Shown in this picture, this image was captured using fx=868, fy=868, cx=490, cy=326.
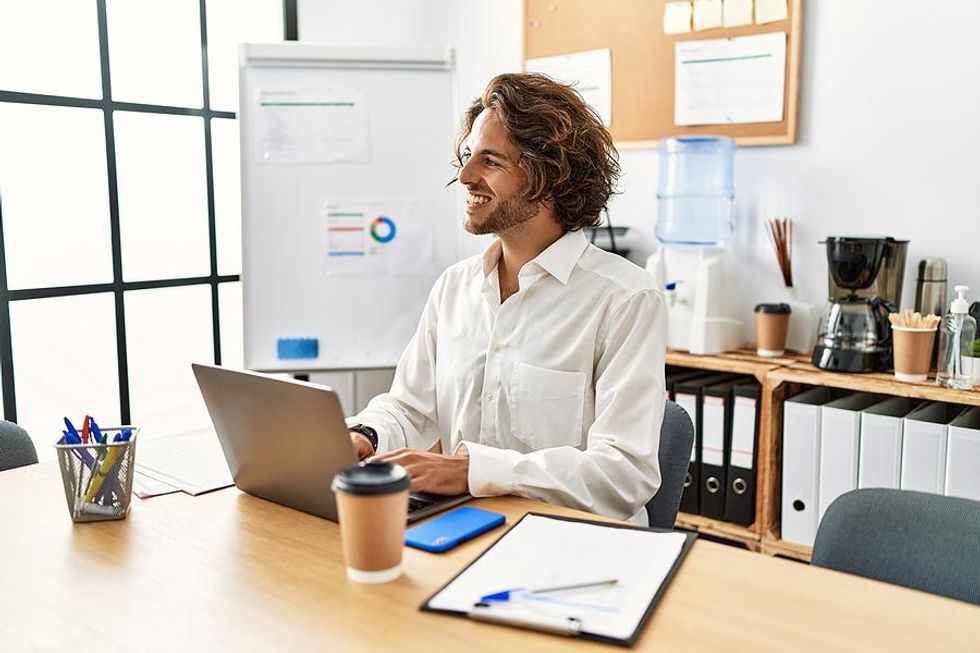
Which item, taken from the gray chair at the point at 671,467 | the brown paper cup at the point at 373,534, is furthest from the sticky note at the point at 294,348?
the brown paper cup at the point at 373,534

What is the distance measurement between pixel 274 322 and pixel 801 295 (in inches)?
68.6

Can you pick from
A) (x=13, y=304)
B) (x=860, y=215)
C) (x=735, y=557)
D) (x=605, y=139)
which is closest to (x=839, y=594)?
(x=735, y=557)

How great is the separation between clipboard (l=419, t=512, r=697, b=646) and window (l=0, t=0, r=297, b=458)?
2.16 metres

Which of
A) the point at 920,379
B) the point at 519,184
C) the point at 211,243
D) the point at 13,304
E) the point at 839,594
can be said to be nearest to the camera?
the point at 839,594

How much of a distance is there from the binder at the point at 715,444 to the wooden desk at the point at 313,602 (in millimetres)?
1591

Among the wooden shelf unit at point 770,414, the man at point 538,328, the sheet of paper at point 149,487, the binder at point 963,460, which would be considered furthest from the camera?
the wooden shelf unit at point 770,414

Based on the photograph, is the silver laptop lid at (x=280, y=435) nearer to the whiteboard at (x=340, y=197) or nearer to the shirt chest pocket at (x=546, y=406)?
the shirt chest pocket at (x=546, y=406)

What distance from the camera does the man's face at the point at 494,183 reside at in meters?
1.69

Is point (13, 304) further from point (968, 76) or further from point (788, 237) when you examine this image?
point (968, 76)

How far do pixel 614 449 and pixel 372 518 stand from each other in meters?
0.57

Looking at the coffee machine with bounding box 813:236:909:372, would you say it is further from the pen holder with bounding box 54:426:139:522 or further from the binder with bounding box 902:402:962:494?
the pen holder with bounding box 54:426:139:522

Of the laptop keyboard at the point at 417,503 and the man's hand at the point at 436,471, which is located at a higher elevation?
the man's hand at the point at 436,471

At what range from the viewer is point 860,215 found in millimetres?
2746

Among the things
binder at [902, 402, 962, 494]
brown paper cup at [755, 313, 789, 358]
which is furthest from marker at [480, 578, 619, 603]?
brown paper cup at [755, 313, 789, 358]
